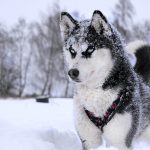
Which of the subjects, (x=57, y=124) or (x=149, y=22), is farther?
(x=149, y=22)

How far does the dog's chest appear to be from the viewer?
379 cm

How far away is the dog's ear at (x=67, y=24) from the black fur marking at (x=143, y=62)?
102 cm

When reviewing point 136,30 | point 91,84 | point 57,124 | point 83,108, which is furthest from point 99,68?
point 136,30

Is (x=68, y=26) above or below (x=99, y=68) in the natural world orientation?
above

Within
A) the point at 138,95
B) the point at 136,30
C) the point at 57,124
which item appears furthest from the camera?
the point at 136,30

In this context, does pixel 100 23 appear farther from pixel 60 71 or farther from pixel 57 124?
pixel 60 71

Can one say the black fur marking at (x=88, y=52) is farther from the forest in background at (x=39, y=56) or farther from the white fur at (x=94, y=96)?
the forest in background at (x=39, y=56)

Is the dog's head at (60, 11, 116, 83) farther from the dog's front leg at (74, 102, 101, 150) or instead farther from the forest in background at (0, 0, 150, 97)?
the forest in background at (0, 0, 150, 97)

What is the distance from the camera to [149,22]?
2845 cm

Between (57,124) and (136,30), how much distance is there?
75.9ft

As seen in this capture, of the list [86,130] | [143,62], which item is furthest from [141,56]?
[86,130]

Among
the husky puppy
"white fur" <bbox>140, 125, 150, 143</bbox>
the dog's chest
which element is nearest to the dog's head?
the husky puppy

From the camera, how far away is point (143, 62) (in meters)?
4.78

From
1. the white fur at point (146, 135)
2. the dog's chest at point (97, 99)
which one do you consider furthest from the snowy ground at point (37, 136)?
the dog's chest at point (97, 99)
